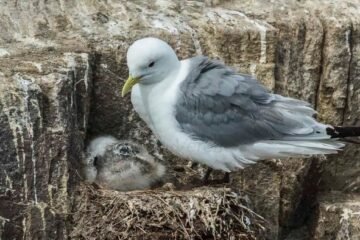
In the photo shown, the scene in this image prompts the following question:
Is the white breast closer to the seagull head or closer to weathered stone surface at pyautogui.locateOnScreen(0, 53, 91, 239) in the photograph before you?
the seagull head

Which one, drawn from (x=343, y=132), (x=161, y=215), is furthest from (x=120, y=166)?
(x=343, y=132)

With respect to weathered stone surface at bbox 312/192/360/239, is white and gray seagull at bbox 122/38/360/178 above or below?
above

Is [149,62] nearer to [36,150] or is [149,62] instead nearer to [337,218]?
[36,150]

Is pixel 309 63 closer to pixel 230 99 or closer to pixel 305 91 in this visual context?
pixel 305 91

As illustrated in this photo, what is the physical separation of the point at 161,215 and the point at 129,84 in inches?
24.9

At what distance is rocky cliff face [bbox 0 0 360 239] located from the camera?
17.2ft

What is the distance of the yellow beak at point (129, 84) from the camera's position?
5.29 meters

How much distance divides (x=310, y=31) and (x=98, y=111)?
1.21 metres

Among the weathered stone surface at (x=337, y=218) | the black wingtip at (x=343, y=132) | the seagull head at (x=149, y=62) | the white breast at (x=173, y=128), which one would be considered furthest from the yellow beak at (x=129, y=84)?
the weathered stone surface at (x=337, y=218)

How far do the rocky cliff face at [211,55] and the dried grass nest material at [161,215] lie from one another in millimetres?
92

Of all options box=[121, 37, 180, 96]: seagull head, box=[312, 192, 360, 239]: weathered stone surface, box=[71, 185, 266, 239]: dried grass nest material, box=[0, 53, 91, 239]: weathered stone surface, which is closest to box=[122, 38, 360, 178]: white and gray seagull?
box=[121, 37, 180, 96]: seagull head

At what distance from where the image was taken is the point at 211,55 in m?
5.86

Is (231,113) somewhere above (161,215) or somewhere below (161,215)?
above

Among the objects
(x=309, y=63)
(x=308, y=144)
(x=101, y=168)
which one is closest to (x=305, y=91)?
(x=309, y=63)
